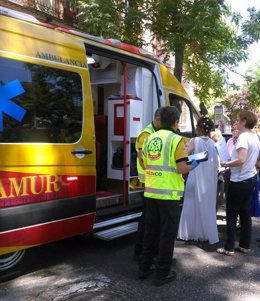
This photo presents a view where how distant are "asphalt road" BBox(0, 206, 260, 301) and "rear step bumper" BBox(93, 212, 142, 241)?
0.28m

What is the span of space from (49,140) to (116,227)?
1.59 meters

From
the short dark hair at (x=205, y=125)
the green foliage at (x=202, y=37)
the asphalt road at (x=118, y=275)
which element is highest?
the green foliage at (x=202, y=37)

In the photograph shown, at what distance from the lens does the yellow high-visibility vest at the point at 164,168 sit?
13.2 feet

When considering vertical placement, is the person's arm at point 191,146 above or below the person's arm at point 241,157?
above

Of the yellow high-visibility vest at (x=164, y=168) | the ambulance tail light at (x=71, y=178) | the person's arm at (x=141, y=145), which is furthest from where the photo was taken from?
the person's arm at (x=141, y=145)

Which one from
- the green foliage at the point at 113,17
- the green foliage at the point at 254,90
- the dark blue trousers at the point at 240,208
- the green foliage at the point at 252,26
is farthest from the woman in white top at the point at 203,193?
the green foliage at the point at 254,90

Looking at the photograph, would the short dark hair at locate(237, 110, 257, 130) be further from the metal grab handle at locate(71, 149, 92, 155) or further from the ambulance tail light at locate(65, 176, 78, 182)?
the ambulance tail light at locate(65, 176, 78, 182)

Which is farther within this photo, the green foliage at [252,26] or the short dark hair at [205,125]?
the green foliage at [252,26]

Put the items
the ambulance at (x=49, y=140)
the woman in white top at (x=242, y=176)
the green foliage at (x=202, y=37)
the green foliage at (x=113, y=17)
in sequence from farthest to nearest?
the green foliage at (x=113, y=17) → the green foliage at (x=202, y=37) → the woman in white top at (x=242, y=176) → the ambulance at (x=49, y=140)

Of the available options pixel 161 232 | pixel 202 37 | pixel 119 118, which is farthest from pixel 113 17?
pixel 161 232

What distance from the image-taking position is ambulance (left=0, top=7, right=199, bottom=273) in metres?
3.91

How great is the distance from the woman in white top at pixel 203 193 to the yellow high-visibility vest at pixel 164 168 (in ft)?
4.62

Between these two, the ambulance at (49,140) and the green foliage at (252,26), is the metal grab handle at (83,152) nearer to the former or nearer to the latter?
the ambulance at (49,140)

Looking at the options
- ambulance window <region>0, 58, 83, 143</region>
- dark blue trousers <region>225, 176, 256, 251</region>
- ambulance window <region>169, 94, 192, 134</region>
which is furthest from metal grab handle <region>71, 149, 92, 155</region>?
ambulance window <region>169, 94, 192, 134</region>
